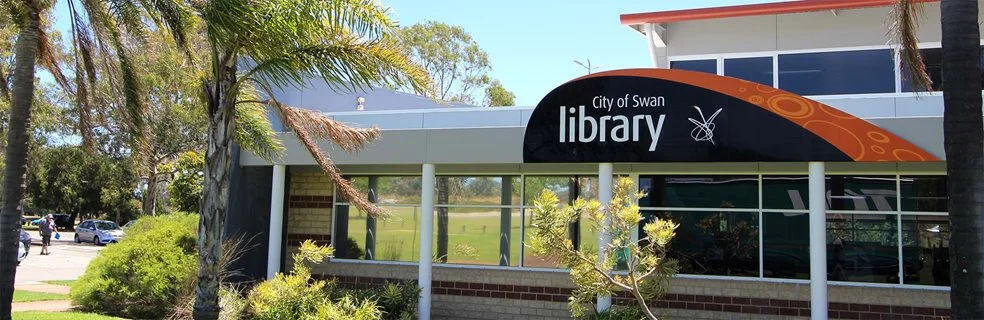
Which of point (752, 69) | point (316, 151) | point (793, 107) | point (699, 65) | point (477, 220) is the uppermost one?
point (699, 65)

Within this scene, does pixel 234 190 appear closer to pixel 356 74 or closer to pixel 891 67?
pixel 356 74

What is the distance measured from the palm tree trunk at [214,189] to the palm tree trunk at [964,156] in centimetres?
791

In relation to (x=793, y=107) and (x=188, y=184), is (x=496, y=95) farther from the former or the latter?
(x=793, y=107)

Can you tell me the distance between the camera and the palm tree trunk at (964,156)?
7.14m

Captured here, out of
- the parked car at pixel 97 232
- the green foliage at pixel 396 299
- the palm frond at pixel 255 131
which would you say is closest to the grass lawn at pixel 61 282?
the palm frond at pixel 255 131

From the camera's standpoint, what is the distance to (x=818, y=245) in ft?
33.4

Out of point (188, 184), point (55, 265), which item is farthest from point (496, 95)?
point (55, 265)

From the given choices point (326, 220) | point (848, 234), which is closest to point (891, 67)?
point (848, 234)

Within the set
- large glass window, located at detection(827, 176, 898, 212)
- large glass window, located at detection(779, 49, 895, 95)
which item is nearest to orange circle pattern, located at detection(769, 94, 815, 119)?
large glass window, located at detection(827, 176, 898, 212)

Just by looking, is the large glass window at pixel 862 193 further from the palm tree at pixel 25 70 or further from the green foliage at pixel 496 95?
the green foliage at pixel 496 95

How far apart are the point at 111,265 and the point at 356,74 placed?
7442 millimetres

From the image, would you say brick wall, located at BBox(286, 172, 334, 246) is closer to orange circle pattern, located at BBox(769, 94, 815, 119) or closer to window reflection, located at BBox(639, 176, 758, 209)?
window reflection, located at BBox(639, 176, 758, 209)

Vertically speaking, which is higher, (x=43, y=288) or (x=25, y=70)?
(x=25, y=70)

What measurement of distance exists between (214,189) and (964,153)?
816cm
